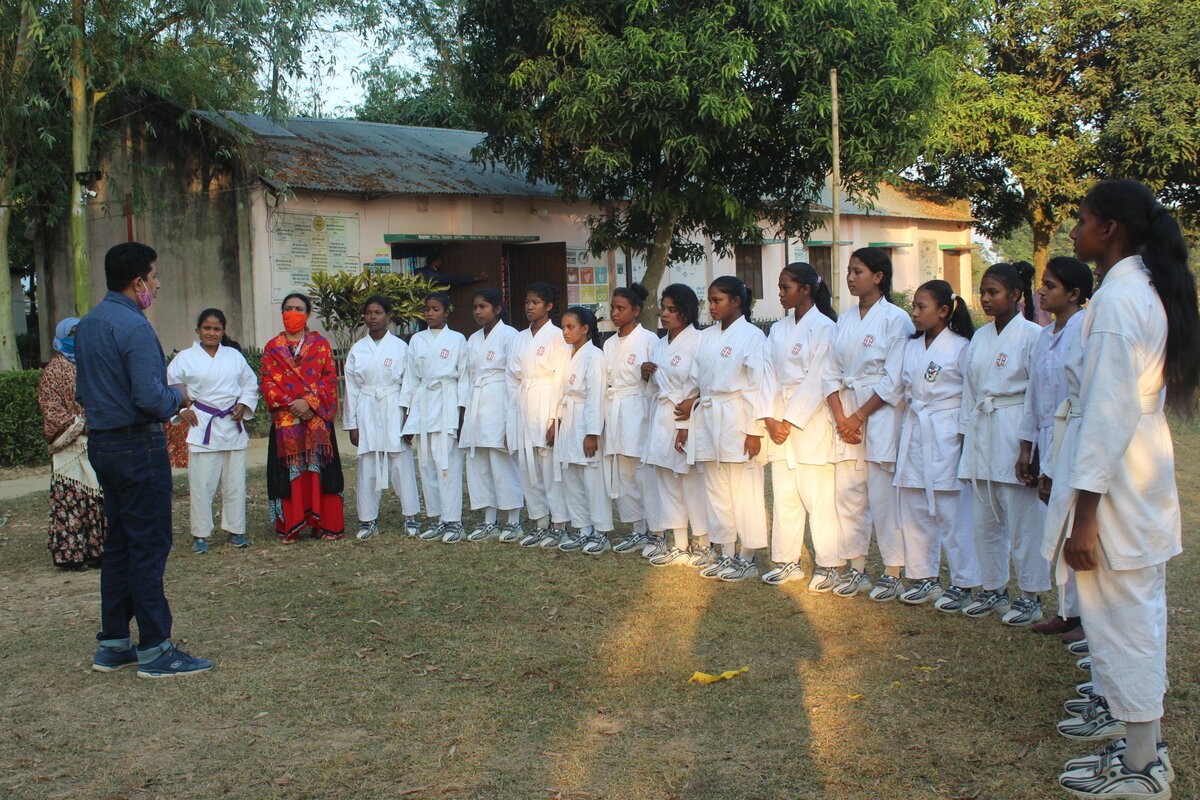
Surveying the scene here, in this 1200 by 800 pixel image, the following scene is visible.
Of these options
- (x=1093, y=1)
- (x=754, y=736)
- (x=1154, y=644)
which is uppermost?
(x=1093, y=1)

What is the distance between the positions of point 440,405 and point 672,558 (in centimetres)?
217

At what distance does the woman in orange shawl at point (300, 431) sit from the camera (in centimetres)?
777

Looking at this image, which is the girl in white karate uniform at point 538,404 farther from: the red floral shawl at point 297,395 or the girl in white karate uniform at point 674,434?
the red floral shawl at point 297,395

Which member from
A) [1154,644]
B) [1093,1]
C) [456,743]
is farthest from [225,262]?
[1093,1]

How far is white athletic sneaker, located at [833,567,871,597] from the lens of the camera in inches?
235

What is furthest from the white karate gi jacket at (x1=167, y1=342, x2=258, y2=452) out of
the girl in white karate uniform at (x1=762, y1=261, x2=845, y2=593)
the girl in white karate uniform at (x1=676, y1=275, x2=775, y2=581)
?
the girl in white karate uniform at (x1=762, y1=261, x2=845, y2=593)

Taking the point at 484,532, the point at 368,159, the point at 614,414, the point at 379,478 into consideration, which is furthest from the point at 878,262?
the point at 368,159

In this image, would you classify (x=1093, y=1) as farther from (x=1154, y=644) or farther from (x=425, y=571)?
(x=1154, y=644)

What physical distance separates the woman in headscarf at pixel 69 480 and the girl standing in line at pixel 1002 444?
550 cm

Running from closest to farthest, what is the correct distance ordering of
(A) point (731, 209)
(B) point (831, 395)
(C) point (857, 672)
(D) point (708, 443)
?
(C) point (857, 672), (B) point (831, 395), (D) point (708, 443), (A) point (731, 209)

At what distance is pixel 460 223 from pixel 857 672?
1355 centimetres

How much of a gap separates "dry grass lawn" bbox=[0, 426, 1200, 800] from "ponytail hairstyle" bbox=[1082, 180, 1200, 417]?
131 centimetres

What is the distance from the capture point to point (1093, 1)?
19469mm

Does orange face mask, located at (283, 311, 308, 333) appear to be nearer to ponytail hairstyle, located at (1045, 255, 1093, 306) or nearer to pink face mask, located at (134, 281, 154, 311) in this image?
pink face mask, located at (134, 281, 154, 311)
